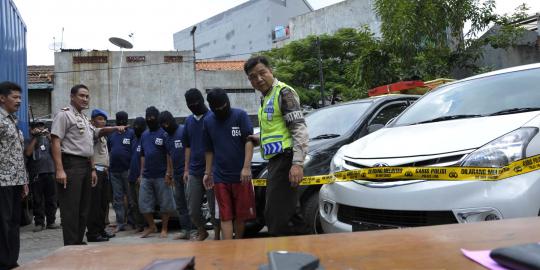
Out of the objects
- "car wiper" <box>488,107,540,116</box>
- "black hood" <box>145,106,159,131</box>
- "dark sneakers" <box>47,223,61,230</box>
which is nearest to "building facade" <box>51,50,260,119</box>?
"dark sneakers" <box>47,223,61,230</box>

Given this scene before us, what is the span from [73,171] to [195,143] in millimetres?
1297

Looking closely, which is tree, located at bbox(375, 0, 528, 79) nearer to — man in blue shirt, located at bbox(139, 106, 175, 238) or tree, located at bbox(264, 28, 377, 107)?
man in blue shirt, located at bbox(139, 106, 175, 238)

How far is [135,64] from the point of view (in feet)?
81.0

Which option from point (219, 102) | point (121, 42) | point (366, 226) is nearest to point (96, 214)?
point (219, 102)

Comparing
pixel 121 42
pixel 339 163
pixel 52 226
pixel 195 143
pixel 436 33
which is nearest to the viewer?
pixel 339 163

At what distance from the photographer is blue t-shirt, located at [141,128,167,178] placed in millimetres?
6625

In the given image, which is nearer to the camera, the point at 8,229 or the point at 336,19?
the point at 8,229

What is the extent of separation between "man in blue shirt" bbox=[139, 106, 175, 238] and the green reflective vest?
3.04 m

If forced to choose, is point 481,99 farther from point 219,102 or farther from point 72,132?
point 72,132

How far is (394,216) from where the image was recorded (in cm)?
339

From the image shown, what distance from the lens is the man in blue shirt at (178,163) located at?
20.9 feet

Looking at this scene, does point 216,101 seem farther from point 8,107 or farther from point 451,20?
point 451,20

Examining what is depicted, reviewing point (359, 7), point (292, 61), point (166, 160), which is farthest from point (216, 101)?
point (359, 7)

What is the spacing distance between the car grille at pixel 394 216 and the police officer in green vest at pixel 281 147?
42cm
